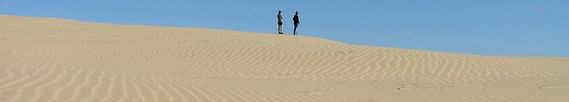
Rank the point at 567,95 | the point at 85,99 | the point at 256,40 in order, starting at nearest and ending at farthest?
the point at 85,99, the point at 567,95, the point at 256,40

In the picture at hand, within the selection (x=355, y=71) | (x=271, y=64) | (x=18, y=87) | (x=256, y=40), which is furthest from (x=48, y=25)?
(x=18, y=87)

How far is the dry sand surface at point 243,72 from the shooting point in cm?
809

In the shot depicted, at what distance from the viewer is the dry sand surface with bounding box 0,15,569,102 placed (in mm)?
8094

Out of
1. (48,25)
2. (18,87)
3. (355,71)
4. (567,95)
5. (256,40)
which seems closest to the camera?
(18,87)

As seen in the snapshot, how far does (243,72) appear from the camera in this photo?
1266 centimetres

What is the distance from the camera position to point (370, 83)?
1113cm

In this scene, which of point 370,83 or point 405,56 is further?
point 405,56

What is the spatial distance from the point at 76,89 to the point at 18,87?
495 millimetres

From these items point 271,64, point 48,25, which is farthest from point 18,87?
point 48,25

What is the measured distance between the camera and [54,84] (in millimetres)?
8172

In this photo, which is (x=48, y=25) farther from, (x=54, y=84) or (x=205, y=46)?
(x=54, y=84)

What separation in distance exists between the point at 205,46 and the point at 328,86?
7845 millimetres

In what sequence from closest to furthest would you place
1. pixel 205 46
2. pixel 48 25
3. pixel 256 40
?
1. pixel 205 46
2. pixel 256 40
3. pixel 48 25

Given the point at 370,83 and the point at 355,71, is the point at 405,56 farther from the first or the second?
the point at 370,83
